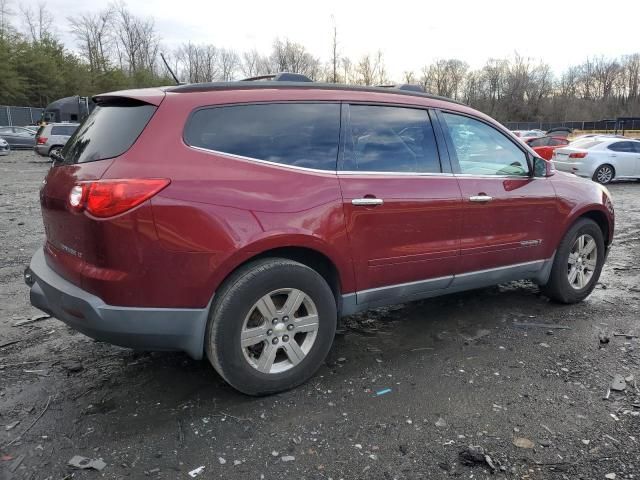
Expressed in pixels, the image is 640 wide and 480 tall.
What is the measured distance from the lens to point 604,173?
15.8 meters

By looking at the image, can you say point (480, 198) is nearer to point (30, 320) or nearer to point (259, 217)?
point (259, 217)

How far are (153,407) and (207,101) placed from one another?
178 cm

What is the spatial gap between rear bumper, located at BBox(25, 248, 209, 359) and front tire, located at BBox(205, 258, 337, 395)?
108mm

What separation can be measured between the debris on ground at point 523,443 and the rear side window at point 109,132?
2540mm

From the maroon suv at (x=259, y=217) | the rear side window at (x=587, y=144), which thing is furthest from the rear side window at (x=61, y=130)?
the maroon suv at (x=259, y=217)

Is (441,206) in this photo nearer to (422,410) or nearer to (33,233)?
(422,410)

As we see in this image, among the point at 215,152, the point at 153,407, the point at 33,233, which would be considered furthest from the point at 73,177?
the point at 33,233

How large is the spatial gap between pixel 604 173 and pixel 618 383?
1457 cm

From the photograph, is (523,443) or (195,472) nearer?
(195,472)

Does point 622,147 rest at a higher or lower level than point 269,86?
lower

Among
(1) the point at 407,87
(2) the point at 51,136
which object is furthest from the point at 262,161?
(2) the point at 51,136

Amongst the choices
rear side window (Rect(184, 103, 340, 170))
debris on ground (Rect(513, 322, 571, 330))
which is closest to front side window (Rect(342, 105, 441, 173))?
rear side window (Rect(184, 103, 340, 170))

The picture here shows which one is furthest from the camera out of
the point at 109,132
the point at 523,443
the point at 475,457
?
the point at 109,132

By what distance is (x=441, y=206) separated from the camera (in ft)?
11.9
